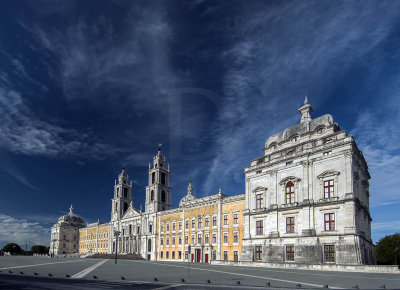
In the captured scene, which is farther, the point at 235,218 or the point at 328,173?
the point at 235,218

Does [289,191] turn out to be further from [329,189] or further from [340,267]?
[340,267]

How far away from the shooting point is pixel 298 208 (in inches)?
1329

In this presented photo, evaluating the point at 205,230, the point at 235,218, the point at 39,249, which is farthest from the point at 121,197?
the point at 39,249

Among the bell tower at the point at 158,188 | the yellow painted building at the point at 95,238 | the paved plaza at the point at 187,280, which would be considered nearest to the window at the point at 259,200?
the paved plaza at the point at 187,280

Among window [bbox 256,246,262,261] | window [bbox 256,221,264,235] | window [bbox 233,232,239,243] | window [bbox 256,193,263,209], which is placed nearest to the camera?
window [bbox 256,246,262,261]

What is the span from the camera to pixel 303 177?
1348 inches

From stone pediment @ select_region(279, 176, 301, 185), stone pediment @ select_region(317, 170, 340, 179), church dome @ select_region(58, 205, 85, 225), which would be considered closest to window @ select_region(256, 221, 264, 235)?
stone pediment @ select_region(279, 176, 301, 185)

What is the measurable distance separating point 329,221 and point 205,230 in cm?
2450

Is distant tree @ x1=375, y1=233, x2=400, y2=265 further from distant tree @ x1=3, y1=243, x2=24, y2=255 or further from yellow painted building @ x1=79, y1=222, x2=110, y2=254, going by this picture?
distant tree @ x1=3, y1=243, x2=24, y2=255

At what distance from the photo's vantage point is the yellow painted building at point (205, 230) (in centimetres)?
4672

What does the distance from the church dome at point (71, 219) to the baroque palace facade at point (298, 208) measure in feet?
247

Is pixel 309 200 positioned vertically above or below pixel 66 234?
above

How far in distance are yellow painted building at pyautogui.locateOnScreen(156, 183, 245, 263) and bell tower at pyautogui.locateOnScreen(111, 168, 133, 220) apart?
24.5m

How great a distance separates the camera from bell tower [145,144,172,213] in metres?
69.9
